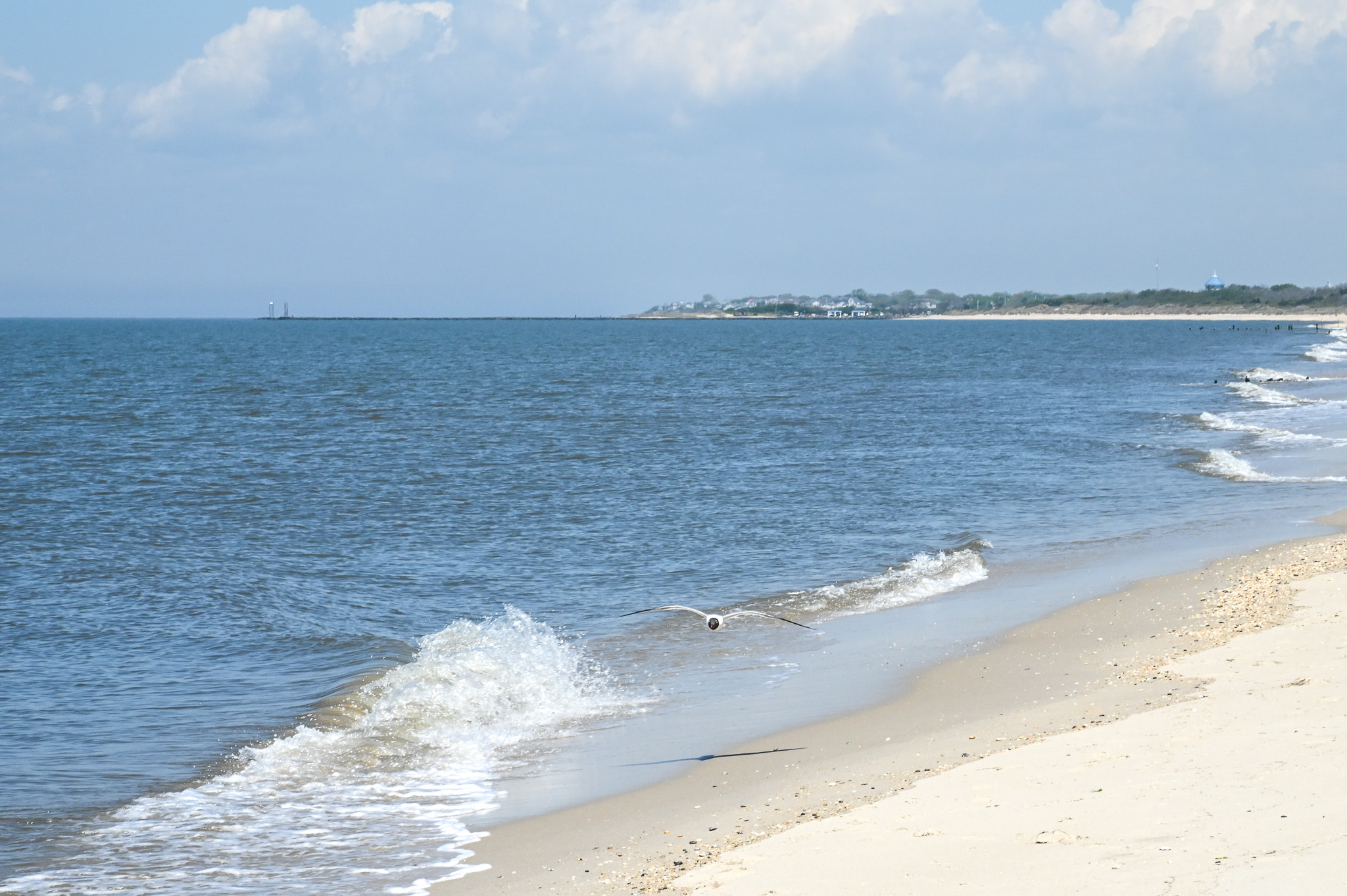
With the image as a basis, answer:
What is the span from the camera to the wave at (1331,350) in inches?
3212

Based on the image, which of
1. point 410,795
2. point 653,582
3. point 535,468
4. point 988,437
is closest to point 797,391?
point 988,437

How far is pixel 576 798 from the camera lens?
31.9 ft

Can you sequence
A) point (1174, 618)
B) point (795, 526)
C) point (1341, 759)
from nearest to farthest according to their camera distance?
1. point (1341, 759)
2. point (1174, 618)
3. point (795, 526)

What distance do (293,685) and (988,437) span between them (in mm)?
29197

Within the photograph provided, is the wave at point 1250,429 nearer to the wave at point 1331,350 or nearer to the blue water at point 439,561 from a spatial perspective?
the blue water at point 439,561

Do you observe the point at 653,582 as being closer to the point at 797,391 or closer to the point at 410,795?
the point at 410,795

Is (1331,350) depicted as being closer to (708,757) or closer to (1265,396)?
(1265,396)

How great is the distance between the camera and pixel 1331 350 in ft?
295

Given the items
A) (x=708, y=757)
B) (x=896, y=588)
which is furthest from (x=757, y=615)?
(x=896, y=588)

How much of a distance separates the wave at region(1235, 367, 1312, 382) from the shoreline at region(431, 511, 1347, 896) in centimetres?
5101

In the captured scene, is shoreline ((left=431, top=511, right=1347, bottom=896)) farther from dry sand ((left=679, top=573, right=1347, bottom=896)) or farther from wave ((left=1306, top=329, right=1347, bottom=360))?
wave ((left=1306, top=329, right=1347, bottom=360))

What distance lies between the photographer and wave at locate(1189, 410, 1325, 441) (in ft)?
114

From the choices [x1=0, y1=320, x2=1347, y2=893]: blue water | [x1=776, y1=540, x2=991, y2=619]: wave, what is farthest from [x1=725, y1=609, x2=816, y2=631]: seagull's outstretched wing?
[x1=776, y1=540, x2=991, y2=619]: wave

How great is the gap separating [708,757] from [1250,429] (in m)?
33.3
